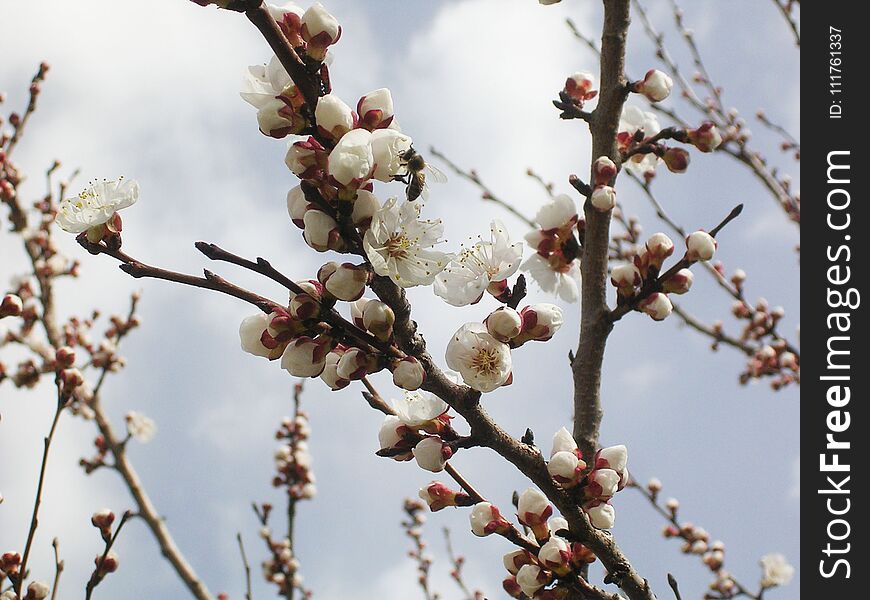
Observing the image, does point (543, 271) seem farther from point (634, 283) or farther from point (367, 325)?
point (367, 325)

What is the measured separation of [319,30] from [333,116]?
169 millimetres

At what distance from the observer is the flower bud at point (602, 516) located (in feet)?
5.17

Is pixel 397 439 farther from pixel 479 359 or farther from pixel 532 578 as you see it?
pixel 532 578

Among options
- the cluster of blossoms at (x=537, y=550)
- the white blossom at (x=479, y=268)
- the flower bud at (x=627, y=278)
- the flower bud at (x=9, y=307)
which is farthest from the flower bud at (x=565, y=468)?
the flower bud at (x=9, y=307)

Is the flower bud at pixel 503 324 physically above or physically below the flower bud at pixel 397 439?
above

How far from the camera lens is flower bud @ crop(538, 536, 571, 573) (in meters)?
1.60

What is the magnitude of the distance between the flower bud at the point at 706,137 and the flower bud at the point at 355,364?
56.3 inches

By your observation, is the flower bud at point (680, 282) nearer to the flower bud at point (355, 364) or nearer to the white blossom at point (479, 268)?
the white blossom at point (479, 268)

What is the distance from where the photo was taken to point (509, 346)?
1.50 meters

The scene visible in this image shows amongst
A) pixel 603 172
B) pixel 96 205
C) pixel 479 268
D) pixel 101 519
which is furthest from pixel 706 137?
pixel 101 519

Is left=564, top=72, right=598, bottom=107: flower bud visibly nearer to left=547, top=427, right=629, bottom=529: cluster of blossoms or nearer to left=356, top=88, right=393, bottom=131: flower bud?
left=356, top=88, right=393, bottom=131: flower bud

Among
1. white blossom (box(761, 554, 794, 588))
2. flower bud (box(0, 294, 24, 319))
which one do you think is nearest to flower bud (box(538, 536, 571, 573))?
flower bud (box(0, 294, 24, 319))

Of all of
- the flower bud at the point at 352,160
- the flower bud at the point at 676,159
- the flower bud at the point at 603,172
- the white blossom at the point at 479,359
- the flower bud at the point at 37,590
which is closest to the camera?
the flower bud at the point at 352,160

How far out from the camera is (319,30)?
4.32 feet
